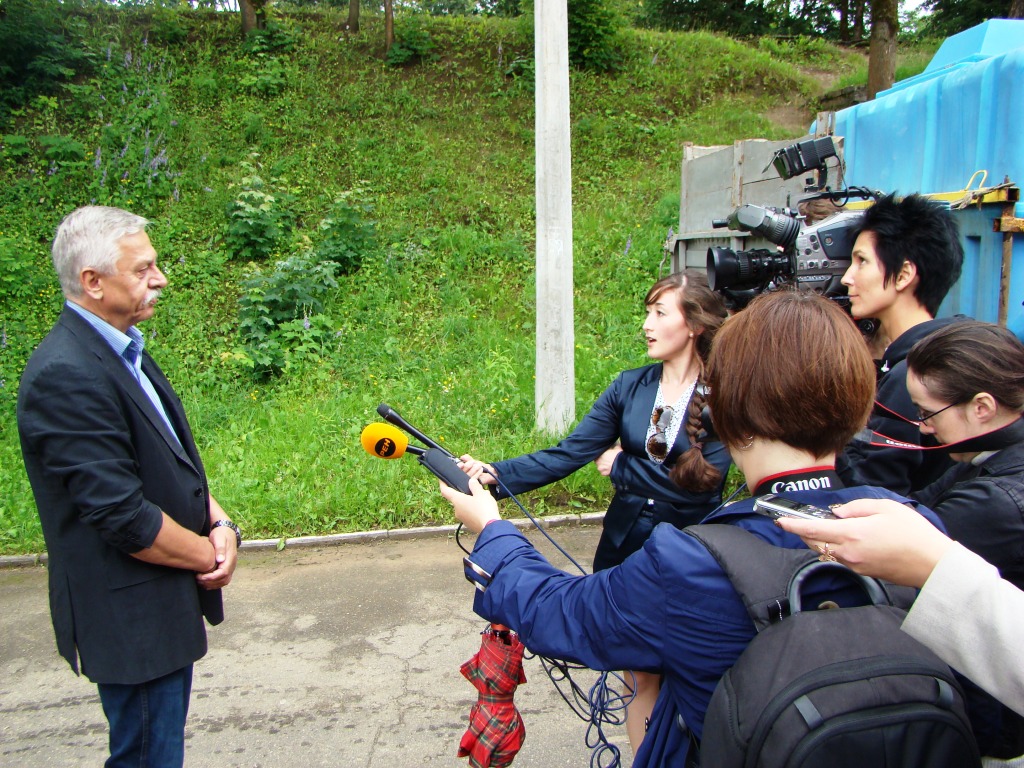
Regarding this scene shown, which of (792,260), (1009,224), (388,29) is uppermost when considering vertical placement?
(388,29)

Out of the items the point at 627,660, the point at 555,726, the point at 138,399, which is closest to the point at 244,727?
the point at 555,726

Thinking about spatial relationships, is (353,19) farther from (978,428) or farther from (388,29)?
(978,428)

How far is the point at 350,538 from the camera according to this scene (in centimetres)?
495

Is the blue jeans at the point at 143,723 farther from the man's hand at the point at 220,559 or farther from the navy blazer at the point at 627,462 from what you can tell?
the navy blazer at the point at 627,462

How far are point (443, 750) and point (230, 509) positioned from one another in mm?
2727

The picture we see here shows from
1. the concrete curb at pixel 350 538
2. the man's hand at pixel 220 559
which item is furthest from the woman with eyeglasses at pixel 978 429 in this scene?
the concrete curb at pixel 350 538

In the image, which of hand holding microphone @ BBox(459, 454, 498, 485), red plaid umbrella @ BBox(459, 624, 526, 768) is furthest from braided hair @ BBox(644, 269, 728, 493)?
red plaid umbrella @ BBox(459, 624, 526, 768)

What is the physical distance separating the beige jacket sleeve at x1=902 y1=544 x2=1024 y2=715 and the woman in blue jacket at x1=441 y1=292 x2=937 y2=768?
0.21 metres

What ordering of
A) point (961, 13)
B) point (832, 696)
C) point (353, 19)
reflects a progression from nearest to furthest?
point (832, 696), point (353, 19), point (961, 13)

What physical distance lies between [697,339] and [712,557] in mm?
1525

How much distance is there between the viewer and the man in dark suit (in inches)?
74.5

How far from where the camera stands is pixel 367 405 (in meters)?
6.46

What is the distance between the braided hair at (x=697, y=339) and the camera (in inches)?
93.2

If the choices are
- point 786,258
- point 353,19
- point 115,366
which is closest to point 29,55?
point 353,19
